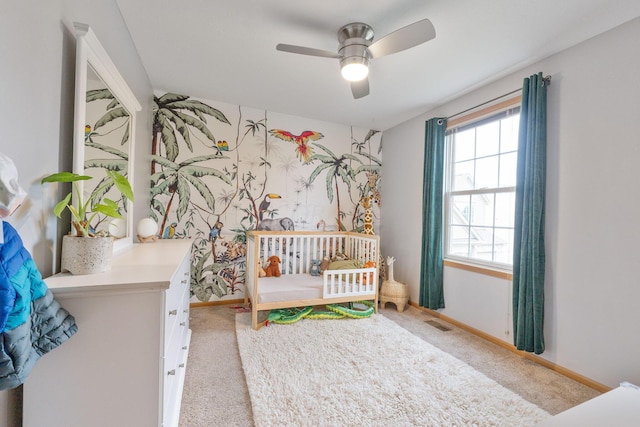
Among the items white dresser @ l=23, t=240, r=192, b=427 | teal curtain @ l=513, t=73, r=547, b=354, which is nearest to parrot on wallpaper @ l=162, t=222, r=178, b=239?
white dresser @ l=23, t=240, r=192, b=427

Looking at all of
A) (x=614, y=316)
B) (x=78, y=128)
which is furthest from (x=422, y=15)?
(x=614, y=316)

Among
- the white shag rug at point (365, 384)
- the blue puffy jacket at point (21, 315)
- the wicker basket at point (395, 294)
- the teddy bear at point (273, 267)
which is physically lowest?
the white shag rug at point (365, 384)

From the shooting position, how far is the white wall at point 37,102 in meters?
0.88

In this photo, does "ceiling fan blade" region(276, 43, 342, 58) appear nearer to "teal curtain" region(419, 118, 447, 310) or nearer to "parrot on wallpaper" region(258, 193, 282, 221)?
"teal curtain" region(419, 118, 447, 310)

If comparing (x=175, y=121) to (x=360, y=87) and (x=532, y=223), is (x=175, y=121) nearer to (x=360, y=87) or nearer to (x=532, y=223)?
(x=360, y=87)

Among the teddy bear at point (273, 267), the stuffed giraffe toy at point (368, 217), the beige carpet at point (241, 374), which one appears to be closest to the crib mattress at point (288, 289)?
the teddy bear at point (273, 267)

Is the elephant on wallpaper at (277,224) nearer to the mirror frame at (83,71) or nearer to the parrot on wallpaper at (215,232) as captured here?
the parrot on wallpaper at (215,232)

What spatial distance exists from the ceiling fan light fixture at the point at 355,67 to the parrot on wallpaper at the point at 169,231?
96.6 inches

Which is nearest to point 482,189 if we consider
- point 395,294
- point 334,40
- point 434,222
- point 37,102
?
point 434,222

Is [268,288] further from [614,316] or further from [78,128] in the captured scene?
[614,316]

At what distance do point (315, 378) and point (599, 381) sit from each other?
188 cm

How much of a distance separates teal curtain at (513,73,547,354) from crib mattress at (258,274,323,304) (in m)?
1.75

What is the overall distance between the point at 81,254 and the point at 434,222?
3.00 m

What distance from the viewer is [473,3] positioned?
5.52 feet
